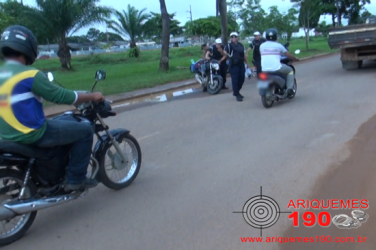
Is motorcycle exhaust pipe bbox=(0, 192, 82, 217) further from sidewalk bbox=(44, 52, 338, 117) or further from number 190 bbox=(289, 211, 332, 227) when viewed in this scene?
sidewalk bbox=(44, 52, 338, 117)

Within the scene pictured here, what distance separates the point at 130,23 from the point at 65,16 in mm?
16712

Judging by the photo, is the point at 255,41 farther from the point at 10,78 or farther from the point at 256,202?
the point at 10,78

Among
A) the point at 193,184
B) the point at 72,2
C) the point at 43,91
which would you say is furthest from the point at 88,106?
the point at 72,2

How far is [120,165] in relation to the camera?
4.80 meters

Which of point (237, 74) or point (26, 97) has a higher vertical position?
point (26, 97)

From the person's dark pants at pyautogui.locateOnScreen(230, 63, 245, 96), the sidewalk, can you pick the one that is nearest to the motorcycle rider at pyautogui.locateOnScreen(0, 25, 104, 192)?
the sidewalk

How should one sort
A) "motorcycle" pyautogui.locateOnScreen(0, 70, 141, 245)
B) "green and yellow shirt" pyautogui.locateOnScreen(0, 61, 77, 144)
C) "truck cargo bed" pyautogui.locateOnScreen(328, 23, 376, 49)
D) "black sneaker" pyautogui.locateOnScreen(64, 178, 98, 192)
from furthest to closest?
1. "truck cargo bed" pyautogui.locateOnScreen(328, 23, 376, 49)
2. "black sneaker" pyautogui.locateOnScreen(64, 178, 98, 192)
3. "motorcycle" pyautogui.locateOnScreen(0, 70, 141, 245)
4. "green and yellow shirt" pyautogui.locateOnScreen(0, 61, 77, 144)

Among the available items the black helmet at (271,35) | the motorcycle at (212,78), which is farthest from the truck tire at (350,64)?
the black helmet at (271,35)

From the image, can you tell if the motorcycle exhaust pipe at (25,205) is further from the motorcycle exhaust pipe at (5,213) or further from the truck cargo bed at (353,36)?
the truck cargo bed at (353,36)

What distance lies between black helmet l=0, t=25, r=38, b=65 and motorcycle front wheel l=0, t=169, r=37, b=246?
3.52 ft

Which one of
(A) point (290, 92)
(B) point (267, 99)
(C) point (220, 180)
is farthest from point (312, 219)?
(A) point (290, 92)

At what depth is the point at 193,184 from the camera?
4.90 m

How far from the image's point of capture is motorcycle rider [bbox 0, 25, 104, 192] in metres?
3.49

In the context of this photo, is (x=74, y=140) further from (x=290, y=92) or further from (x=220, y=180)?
(x=290, y=92)
